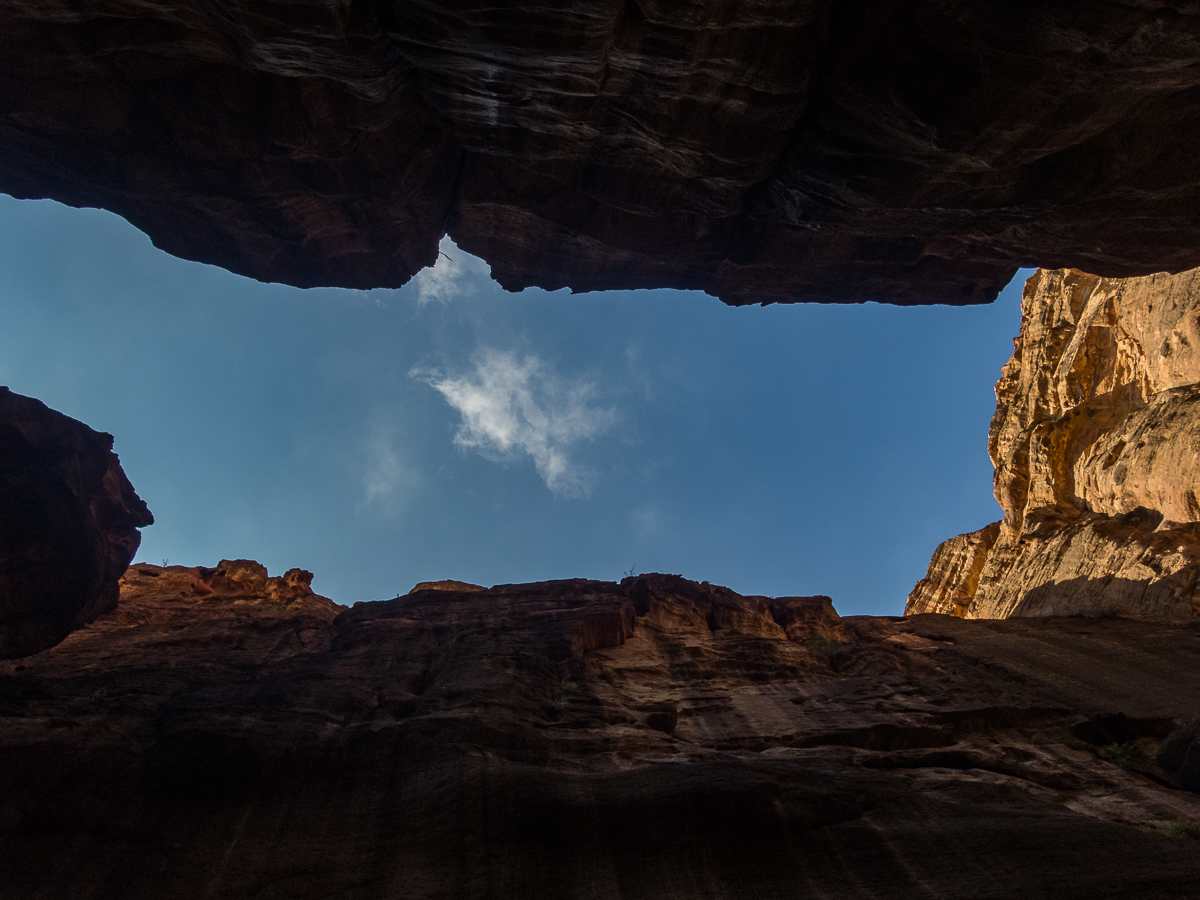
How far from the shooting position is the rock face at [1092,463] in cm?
2905

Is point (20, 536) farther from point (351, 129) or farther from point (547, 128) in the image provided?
point (547, 128)

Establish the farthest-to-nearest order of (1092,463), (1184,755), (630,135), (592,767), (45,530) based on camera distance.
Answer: (1092,463)
(45,530)
(630,135)
(592,767)
(1184,755)

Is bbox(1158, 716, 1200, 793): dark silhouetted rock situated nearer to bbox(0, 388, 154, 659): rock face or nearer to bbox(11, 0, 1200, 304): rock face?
bbox(11, 0, 1200, 304): rock face

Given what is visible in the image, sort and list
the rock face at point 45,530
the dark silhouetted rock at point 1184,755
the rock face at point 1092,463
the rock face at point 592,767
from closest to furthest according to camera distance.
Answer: the rock face at point 592,767
the dark silhouetted rock at point 1184,755
the rock face at point 45,530
the rock face at point 1092,463

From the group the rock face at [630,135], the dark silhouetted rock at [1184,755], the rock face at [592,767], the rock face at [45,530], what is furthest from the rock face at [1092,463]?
the rock face at [45,530]

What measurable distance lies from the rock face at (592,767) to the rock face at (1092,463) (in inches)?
208

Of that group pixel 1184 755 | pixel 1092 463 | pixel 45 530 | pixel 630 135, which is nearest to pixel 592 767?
pixel 1184 755

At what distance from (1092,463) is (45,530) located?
5177cm

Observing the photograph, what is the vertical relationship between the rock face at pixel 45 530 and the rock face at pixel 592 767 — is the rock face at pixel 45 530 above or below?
above

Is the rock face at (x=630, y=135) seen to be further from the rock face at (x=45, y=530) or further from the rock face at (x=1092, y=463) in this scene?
the rock face at (x=1092, y=463)

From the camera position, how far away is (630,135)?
19812 mm

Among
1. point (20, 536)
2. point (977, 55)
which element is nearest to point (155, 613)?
point (20, 536)

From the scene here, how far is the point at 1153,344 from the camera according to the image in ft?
118

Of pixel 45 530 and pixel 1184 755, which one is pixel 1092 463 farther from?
pixel 45 530
